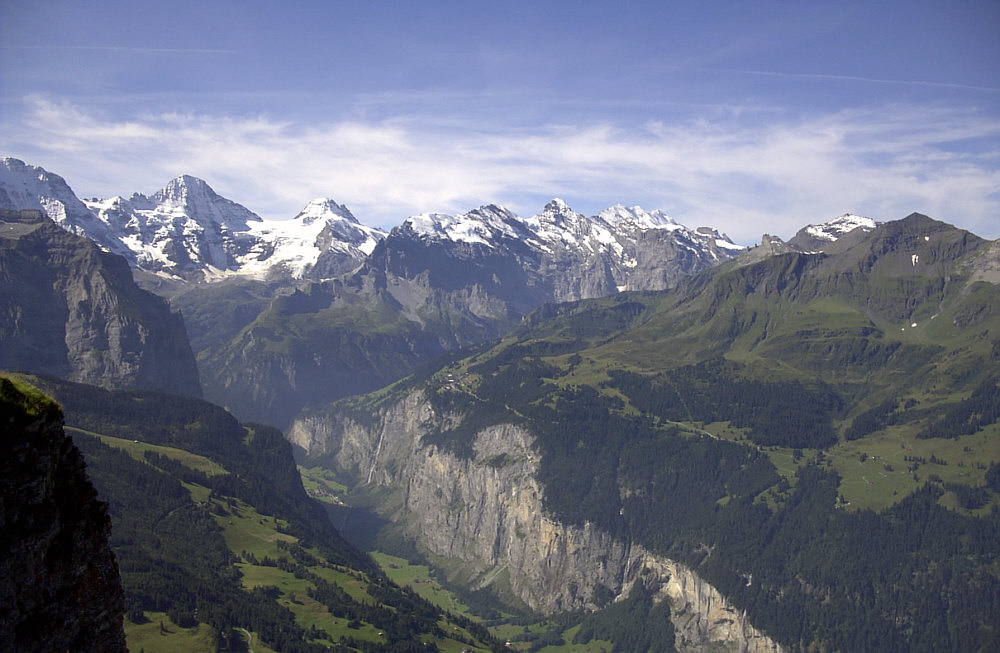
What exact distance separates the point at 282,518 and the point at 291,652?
253 feet

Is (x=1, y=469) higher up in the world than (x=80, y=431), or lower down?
higher up

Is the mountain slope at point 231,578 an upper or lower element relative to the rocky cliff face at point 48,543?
lower

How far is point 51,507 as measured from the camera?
1148 inches

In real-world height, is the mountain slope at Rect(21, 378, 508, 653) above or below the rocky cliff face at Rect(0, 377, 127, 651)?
below

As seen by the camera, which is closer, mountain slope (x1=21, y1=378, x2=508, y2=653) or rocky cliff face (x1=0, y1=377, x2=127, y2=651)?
rocky cliff face (x1=0, y1=377, x2=127, y2=651)

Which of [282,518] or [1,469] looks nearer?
[1,469]

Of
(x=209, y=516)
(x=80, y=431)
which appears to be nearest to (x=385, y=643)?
(x=209, y=516)

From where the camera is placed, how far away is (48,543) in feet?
95.0

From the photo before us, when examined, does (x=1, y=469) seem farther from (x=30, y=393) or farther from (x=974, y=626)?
(x=974, y=626)

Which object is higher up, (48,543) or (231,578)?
(48,543)

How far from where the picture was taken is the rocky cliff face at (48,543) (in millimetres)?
27625

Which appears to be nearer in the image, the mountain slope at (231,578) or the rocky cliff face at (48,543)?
the rocky cliff face at (48,543)

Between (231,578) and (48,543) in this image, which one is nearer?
(48,543)

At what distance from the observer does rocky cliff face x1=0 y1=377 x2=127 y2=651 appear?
27.6m
